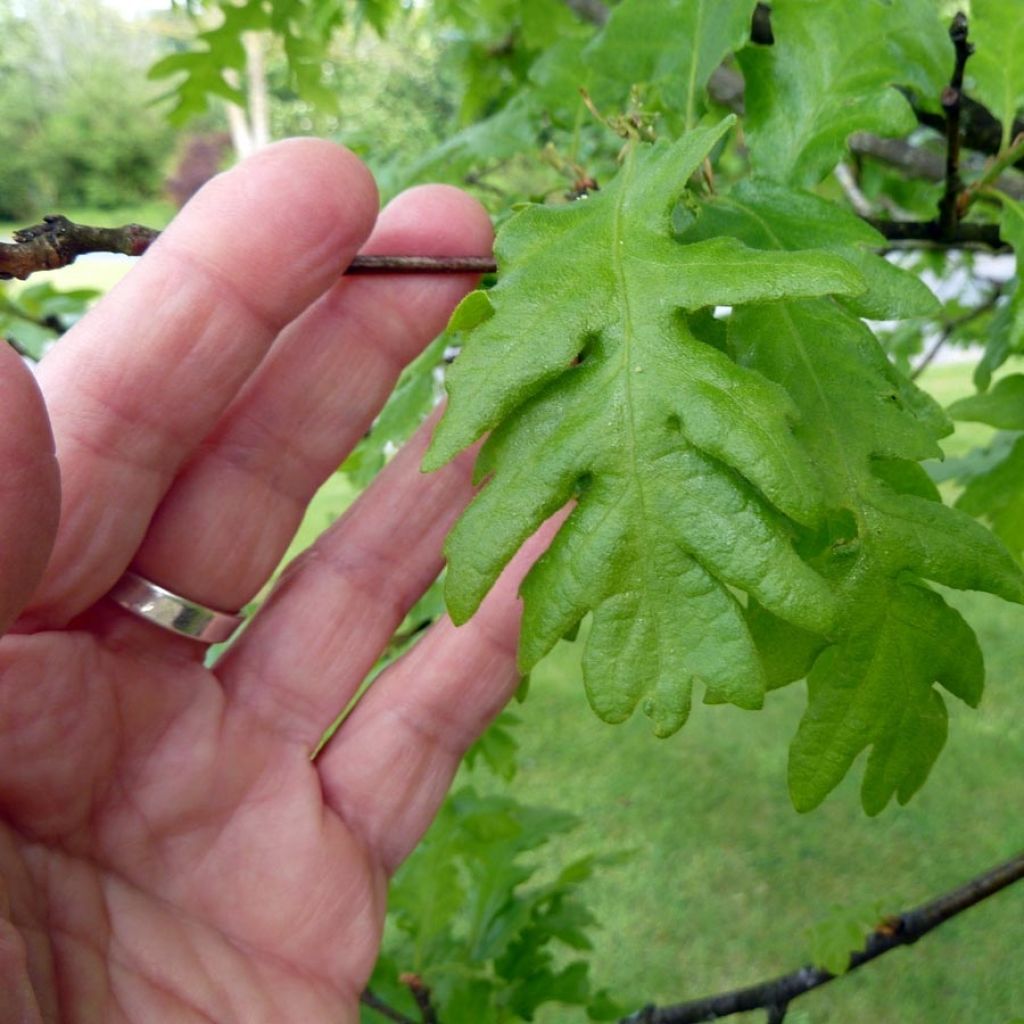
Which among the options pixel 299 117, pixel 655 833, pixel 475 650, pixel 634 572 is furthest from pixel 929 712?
pixel 299 117

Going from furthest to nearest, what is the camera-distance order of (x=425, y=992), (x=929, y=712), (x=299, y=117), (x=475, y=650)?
(x=299, y=117) < (x=425, y=992) < (x=475, y=650) < (x=929, y=712)

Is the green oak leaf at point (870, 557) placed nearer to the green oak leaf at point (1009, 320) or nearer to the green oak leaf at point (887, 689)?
the green oak leaf at point (887, 689)

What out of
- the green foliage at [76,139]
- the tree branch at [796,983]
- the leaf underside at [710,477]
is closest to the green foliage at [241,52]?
the leaf underside at [710,477]

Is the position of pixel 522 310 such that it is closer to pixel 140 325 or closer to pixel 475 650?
pixel 140 325

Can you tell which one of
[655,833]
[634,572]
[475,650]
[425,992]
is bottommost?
[655,833]

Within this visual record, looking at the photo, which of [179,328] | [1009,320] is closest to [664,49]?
[1009,320]

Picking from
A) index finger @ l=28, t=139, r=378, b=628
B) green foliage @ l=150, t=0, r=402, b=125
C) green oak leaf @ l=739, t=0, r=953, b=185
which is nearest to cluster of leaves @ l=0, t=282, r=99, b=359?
A: green foliage @ l=150, t=0, r=402, b=125

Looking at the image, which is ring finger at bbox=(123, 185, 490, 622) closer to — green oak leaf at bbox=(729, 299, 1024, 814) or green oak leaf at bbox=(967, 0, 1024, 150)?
green oak leaf at bbox=(729, 299, 1024, 814)

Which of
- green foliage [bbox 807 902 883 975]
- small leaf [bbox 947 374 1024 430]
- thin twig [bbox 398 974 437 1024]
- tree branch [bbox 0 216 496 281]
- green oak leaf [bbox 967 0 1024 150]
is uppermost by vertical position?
tree branch [bbox 0 216 496 281]
